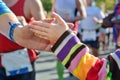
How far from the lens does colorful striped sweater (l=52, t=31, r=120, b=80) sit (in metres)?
2.07

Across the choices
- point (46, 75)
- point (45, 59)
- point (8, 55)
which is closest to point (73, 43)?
point (8, 55)

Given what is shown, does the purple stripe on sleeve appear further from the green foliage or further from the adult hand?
the green foliage

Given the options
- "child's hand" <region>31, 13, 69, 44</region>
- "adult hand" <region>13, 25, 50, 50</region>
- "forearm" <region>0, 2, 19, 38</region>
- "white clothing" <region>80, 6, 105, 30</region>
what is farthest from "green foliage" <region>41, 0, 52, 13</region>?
"child's hand" <region>31, 13, 69, 44</region>

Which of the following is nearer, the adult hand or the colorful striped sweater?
the colorful striped sweater

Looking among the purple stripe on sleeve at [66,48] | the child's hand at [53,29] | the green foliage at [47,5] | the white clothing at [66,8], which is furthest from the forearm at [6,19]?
the green foliage at [47,5]

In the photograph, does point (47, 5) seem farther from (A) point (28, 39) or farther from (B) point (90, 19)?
(A) point (28, 39)

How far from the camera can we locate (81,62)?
6.81 ft

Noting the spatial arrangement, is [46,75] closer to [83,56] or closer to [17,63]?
[17,63]

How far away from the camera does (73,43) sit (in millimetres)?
2104

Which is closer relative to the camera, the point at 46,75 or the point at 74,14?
the point at 74,14

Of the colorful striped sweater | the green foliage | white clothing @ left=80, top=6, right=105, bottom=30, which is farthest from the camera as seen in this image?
the green foliage

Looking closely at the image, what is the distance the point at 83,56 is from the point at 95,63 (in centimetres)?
7

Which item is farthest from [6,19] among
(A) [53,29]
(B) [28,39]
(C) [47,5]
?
(C) [47,5]

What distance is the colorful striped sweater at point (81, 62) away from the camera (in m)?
2.07
